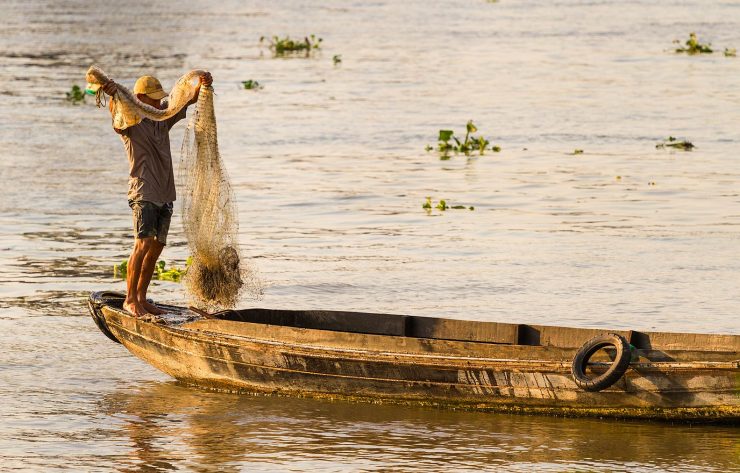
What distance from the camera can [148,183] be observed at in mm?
9625

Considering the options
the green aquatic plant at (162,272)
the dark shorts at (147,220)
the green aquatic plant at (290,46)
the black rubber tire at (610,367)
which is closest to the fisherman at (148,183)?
the dark shorts at (147,220)

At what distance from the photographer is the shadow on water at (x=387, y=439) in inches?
321

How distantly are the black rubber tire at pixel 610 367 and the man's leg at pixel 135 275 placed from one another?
10.0 ft

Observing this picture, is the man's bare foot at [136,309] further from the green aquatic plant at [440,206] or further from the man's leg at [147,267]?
the green aquatic plant at [440,206]

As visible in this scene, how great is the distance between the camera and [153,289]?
41.8 ft

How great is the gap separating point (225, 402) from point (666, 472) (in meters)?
3.03

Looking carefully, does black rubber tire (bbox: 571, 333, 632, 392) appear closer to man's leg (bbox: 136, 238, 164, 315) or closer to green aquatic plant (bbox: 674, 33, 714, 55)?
man's leg (bbox: 136, 238, 164, 315)

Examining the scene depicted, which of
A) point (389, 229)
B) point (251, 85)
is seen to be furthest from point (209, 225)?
point (251, 85)

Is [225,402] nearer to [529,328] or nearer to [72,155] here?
[529,328]

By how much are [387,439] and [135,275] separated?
7.38 ft

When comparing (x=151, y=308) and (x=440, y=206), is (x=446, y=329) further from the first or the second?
(x=440, y=206)

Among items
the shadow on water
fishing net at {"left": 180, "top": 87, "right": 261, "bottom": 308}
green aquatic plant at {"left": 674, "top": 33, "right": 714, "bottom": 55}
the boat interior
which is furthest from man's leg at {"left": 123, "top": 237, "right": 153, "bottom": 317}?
green aquatic plant at {"left": 674, "top": 33, "right": 714, "bottom": 55}

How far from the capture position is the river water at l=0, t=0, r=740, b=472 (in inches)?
338

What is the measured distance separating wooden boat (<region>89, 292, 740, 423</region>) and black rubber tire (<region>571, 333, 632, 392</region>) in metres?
0.01
